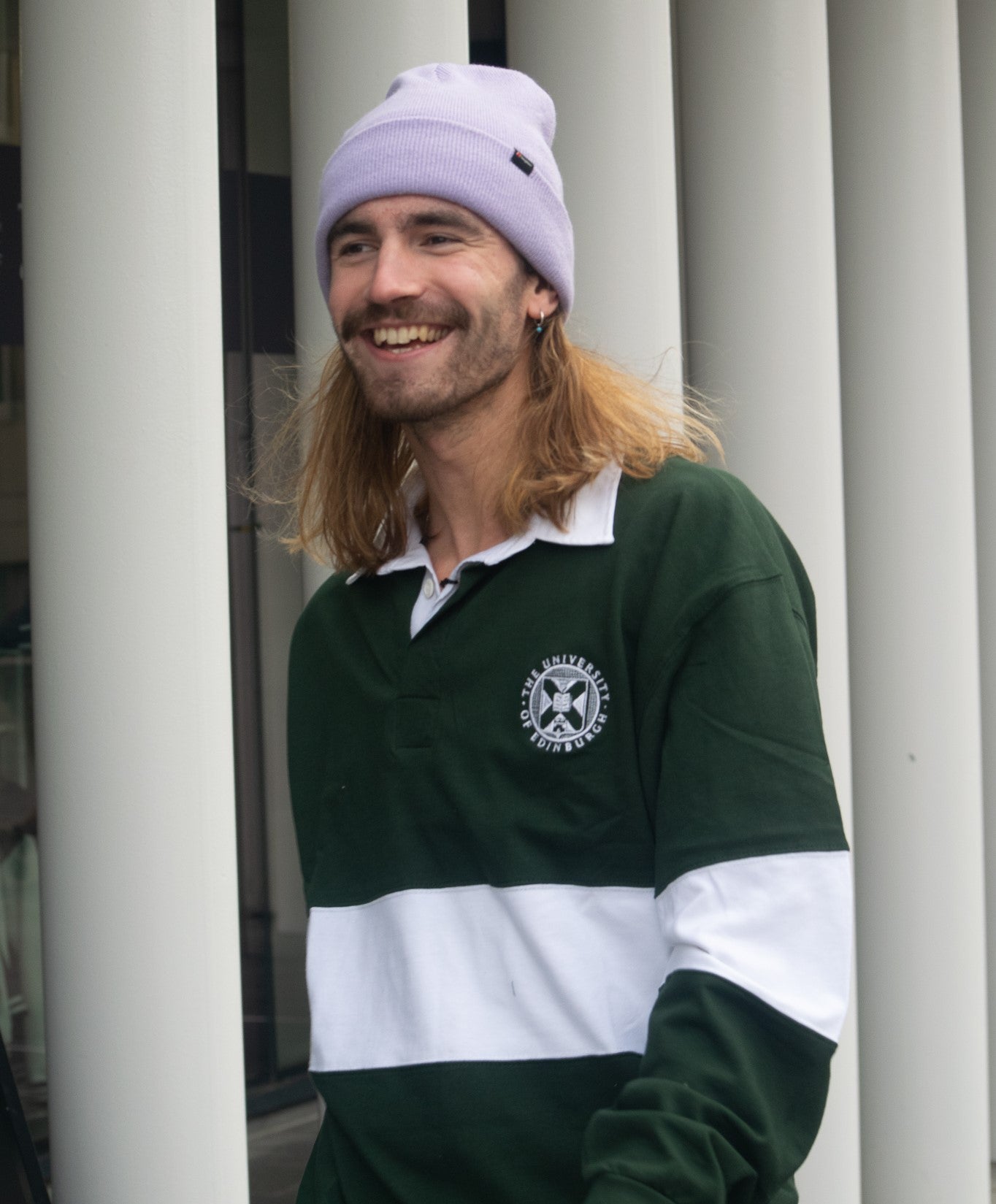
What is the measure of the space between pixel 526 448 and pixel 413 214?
310 mm

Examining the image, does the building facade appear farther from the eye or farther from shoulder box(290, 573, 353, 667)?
the eye

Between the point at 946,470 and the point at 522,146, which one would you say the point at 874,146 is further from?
the point at 522,146

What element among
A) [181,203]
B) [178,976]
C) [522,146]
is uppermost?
[181,203]

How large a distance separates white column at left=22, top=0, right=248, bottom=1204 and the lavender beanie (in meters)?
1.14

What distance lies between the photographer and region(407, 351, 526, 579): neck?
6.77 ft

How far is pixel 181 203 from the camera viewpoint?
3350mm

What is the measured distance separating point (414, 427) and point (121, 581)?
143cm

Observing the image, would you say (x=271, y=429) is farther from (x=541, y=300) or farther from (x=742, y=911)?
(x=742, y=911)

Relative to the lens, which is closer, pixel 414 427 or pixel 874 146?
pixel 414 427

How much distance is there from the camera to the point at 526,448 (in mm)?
2080

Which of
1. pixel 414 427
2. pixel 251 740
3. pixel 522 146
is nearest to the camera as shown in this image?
pixel 414 427

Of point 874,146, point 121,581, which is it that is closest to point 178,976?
point 121,581

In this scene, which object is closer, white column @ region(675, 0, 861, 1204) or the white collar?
the white collar

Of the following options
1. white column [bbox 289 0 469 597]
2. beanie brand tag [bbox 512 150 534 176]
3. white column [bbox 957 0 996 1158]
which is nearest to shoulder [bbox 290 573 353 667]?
beanie brand tag [bbox 512 150 534 176]
